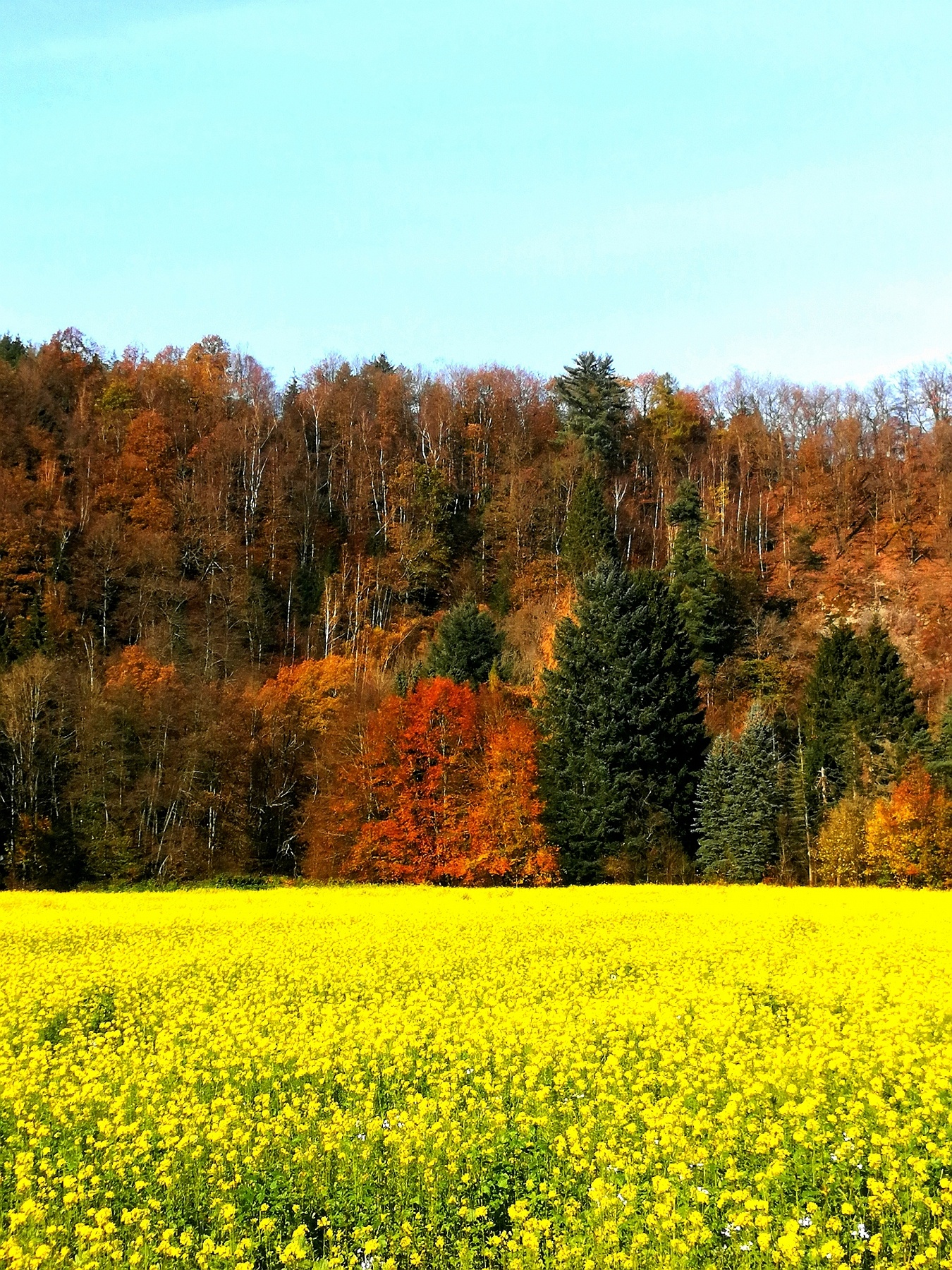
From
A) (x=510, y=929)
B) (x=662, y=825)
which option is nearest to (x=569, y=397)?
(x=662, y=825)

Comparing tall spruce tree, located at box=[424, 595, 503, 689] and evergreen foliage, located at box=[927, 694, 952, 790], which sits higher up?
tall spruce tree, located at box=[424, 595, 503, 689]

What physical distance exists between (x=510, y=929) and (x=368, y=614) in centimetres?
6146

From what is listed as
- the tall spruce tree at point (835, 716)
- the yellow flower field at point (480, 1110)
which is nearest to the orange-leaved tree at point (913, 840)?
the tall spruce tree at point (835, 716)

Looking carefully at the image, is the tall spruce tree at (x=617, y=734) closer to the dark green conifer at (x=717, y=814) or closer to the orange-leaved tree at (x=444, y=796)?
the dark green conifer at (x=717, y=814)

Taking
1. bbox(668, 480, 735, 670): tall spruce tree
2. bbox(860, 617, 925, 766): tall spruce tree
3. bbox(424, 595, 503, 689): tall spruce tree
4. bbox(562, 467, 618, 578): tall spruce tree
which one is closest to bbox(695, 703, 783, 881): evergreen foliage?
bbox(860, 617, 925, 766): tall spruce tree

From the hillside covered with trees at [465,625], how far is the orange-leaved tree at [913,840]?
0.14 metres

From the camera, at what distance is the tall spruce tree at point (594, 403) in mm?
95312

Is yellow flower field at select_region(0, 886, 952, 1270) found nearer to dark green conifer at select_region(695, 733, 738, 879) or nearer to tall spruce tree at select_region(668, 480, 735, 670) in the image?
dark green conifer at select_region(695, 733, 738, 879)

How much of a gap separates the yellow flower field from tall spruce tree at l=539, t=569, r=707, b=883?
91.6ft

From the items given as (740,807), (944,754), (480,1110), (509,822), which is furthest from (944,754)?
(480,1110)

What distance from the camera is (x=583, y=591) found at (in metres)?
53.2

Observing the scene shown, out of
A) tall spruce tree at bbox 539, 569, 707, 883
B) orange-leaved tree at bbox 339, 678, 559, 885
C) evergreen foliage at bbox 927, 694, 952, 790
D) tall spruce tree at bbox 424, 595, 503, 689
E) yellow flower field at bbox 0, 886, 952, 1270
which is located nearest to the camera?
yellow flower field at bbox 0, 886, 952, 1270

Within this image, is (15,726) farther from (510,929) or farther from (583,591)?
(510,929)

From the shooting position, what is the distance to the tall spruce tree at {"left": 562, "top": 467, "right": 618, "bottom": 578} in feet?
249
